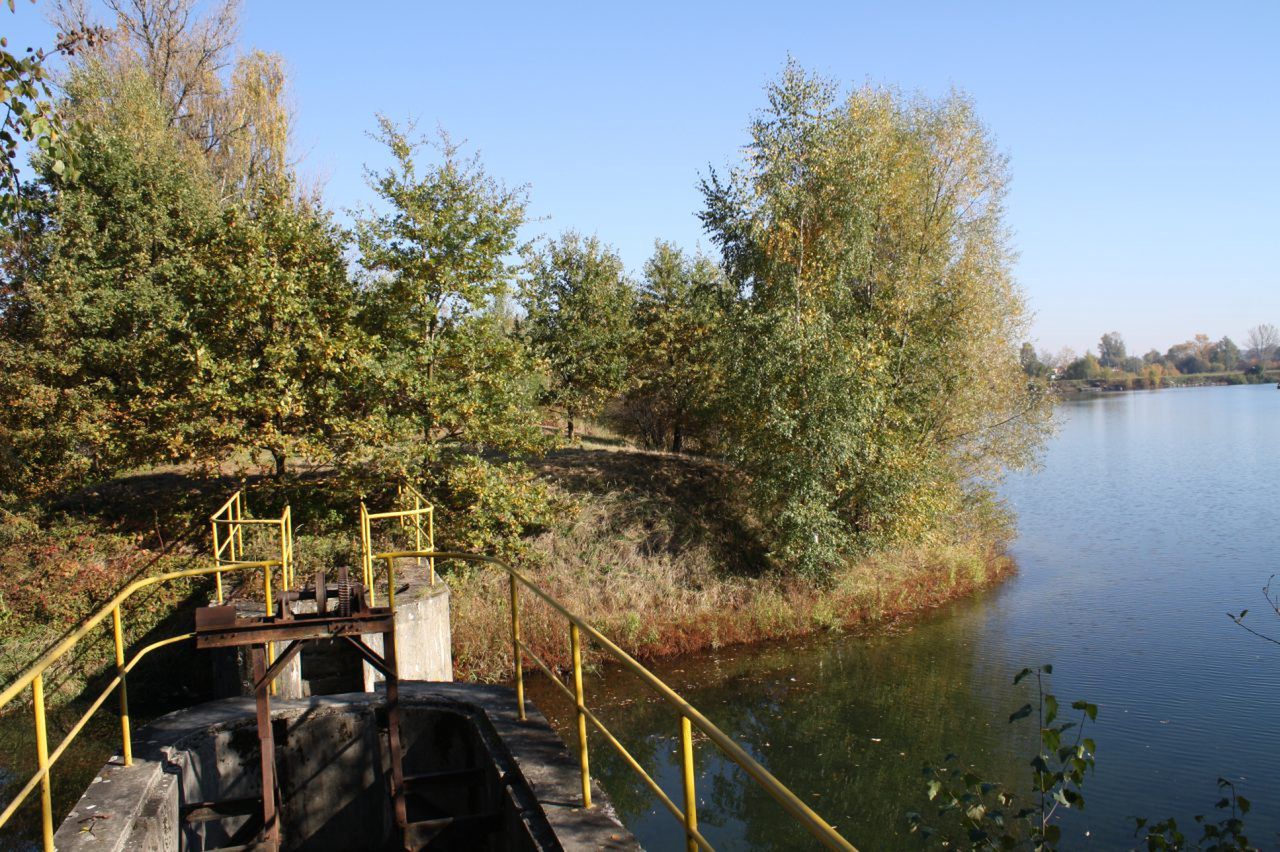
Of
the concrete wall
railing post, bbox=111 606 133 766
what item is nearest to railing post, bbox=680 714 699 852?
railing post, bbox=111 606 133 766

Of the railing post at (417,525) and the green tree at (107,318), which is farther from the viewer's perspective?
the green tree at (107,318)

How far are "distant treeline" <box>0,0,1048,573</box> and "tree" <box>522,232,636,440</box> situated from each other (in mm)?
768

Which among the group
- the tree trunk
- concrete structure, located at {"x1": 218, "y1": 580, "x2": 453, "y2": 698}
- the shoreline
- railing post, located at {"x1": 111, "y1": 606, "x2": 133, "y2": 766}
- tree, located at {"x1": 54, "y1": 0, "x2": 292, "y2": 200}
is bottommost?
the shoreline

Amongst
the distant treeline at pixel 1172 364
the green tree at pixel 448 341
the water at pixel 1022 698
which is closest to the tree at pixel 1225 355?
the distant treeline at pixel 1172 364

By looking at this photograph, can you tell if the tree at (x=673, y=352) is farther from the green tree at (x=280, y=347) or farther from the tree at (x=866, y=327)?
the green tree at (x=280, y=347)

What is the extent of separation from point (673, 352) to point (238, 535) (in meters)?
15.1

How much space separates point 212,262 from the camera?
16094mm

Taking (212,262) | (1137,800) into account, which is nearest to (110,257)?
(212,262)

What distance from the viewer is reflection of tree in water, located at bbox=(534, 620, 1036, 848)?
1045 centimetres

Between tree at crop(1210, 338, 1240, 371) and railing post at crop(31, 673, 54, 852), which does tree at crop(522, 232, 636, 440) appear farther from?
tree at crop(1210, 338, 1240, 371)

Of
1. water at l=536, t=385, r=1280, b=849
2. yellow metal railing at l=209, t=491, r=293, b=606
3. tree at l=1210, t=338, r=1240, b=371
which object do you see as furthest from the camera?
tree at l=1210, t=338, r=1240, b=371

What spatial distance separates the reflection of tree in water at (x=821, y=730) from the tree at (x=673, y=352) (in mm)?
9579

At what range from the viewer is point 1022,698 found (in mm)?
13977

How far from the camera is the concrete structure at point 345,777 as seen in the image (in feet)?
17.5
